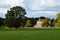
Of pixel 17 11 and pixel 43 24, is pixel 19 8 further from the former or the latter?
pixel 43 24

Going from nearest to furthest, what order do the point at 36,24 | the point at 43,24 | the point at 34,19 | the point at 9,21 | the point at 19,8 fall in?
the point at 9,21, the point at 19,8, the point at 43,24, the point at 36,24, the point at 34,19

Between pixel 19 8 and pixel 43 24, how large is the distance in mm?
15453

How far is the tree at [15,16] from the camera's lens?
95.6m

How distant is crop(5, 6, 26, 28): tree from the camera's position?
95.6m

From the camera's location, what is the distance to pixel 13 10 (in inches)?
4208

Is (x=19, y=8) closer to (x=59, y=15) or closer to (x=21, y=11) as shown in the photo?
(x=21, y=11)

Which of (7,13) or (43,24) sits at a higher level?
(7,13)

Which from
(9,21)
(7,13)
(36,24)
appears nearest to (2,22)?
(7,13)

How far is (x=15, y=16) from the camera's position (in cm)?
10400

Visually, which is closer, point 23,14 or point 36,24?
point 23,14

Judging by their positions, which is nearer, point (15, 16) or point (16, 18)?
point (16, 18)

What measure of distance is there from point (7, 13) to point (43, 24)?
2132 centimetres

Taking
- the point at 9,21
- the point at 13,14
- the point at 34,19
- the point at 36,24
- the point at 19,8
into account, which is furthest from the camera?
the point at 34,19

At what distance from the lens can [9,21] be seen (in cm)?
9675
